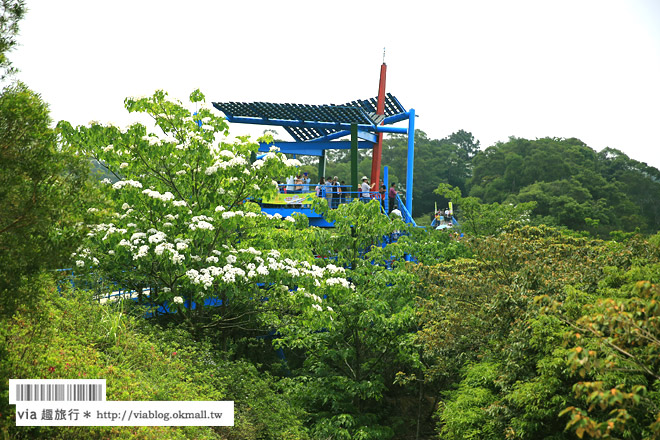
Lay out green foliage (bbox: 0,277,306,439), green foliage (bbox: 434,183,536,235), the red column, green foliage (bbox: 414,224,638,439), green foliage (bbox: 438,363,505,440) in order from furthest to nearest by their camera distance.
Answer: the red column → green foliage (bbox: 434,183,536,235) → green foliage (bbox: 438,363,505,440) → green foliage (bbox: 414,224,638,439) → green foliage (bbox: 0,277,306,439)

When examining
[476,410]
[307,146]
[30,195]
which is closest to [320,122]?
[307,146]

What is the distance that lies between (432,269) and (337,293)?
2.32m

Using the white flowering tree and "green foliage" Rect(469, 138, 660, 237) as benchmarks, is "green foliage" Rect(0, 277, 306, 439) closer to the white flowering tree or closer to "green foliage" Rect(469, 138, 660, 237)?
the white flowering tree

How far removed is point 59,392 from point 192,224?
15.1ft

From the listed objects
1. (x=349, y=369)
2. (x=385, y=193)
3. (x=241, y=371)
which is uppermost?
(x=385, y=193)

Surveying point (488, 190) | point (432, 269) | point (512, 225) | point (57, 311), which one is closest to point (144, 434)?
point (57, 311)

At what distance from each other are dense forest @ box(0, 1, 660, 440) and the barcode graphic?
0.89 feet

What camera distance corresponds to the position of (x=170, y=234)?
10539 millimetres

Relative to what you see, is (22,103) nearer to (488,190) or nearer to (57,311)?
(57,311)

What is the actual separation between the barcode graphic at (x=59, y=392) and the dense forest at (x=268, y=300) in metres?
0.27

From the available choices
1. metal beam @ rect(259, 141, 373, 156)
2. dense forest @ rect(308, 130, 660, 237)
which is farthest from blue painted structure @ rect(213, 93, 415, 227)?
dense forest @ rect(308, 130, 660, 237)

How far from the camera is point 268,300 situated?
38.4 feet

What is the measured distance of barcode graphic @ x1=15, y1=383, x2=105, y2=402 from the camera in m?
5.57

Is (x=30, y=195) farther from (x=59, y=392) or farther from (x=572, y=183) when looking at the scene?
(x=572, y=183)
